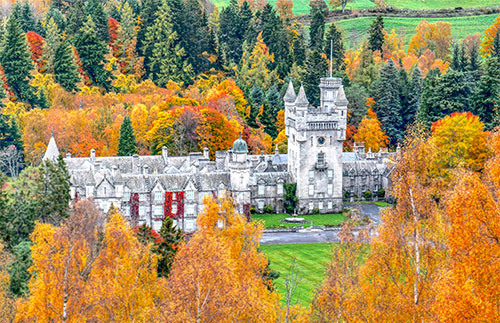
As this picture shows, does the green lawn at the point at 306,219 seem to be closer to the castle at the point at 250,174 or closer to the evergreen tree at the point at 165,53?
the castle at the point at 250,174

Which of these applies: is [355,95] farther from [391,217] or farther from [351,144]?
[391,217]

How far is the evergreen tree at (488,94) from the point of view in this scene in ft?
335

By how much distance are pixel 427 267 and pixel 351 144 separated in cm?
8017

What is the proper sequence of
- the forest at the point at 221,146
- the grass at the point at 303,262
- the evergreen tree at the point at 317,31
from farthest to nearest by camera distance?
1. the evergreen tree at the point at 317,31
2. the grass at the point at 303,262
3. the forest at the point at 221,146


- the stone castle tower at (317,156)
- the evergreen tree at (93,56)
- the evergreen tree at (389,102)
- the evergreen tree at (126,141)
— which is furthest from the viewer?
the evergreen tree at (93,56)

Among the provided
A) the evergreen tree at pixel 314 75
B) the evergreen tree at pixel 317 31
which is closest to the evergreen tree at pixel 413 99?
the evergreen tree at pixel 314 75

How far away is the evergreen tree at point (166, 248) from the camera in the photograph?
174 feet

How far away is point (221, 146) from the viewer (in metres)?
98.2

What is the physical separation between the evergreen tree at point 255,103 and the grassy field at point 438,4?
7559cm

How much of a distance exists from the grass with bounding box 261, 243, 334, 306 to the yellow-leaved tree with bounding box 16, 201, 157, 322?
19762 millimetres

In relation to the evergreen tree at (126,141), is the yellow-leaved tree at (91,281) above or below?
below

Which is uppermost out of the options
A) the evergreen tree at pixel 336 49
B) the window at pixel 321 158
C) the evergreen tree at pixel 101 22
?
the evergreen tree at pixel 101 22

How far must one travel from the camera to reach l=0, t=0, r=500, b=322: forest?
34.2m

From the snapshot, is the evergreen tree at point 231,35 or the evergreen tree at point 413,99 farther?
the evergreen tree at point 231,35
